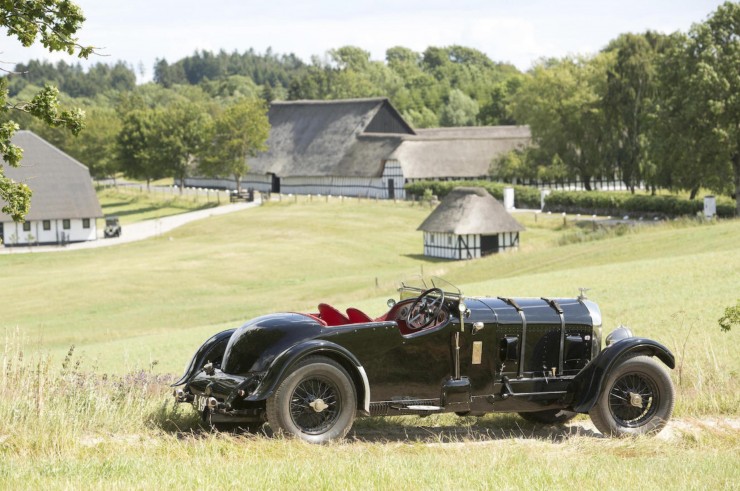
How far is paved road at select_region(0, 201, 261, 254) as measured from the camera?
2830 inches

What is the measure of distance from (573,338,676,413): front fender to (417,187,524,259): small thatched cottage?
5108 centimetres

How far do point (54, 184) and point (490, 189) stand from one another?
34685 millimetres

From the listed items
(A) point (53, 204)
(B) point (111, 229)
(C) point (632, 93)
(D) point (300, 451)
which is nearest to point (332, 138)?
(B) point (111, 229)

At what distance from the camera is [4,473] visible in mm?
7242

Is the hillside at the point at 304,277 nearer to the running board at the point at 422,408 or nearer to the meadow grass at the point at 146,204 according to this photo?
the running board at the point at 422,408

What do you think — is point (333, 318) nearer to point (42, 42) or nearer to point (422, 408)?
point (422, 408)

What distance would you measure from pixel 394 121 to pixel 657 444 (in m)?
100

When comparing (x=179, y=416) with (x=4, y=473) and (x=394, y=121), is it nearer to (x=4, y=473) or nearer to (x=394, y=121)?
(x=4, y=473)

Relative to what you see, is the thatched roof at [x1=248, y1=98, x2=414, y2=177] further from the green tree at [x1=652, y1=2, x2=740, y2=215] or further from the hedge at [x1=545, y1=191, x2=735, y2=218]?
the green tree at [x1=652, y1=2, x2=740, y2=215]

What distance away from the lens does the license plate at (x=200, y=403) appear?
30.7 feet

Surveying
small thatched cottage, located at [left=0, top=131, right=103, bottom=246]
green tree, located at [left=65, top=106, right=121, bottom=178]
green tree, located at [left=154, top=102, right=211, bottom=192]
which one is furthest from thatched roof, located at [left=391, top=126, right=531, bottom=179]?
green tree, located at [left=65, top=106, right=121, bottom=178]

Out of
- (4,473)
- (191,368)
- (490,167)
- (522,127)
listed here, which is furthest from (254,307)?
(522,127)

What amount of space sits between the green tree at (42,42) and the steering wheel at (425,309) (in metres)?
4.18

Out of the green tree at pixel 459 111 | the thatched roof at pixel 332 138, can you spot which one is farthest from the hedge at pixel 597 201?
the green tree at pixel 459 111
